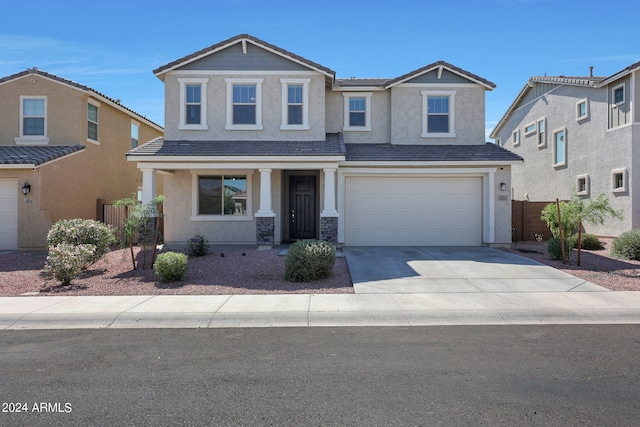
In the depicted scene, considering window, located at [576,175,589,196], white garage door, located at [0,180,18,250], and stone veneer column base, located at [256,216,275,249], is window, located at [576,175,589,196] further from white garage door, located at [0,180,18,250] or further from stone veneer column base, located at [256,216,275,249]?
white garage door, located at [0,180,18,250]

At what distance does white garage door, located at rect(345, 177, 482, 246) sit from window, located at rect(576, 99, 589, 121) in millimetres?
7269

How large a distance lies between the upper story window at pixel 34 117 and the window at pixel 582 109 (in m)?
22.1

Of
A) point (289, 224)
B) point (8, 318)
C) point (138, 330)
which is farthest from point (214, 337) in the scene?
point (289, 224)

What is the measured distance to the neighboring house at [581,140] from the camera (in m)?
16.3

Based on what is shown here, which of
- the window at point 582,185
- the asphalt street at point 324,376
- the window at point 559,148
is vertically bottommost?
the asphalt street at point 324,376

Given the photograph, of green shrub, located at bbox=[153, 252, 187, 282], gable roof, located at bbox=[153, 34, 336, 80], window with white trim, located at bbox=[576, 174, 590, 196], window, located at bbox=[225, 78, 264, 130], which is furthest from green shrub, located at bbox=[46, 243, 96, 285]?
window with white trim, located at bbox=[576, 174, 590, 196]

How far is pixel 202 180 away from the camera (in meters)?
15.9

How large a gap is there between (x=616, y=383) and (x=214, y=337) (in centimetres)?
491

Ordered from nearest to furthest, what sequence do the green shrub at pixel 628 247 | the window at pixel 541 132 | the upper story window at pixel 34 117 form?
the green shrub at pixel 628 247 < the upper story window at pixel 34 117 < the window at pixel 541 132

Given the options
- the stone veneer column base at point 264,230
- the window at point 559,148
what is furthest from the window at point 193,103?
the window at point 559,148

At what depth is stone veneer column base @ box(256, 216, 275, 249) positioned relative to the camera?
1413cm

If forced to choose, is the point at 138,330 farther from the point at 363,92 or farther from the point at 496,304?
the point at 363,92

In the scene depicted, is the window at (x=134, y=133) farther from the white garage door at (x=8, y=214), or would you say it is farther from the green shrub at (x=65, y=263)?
the green shrub at (x=65, y=263)

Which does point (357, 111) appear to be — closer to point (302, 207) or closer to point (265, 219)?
point (302, 207)
